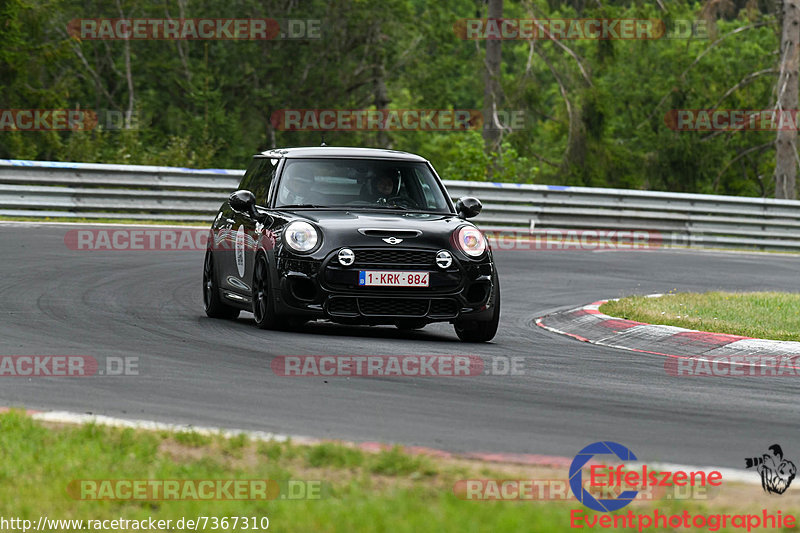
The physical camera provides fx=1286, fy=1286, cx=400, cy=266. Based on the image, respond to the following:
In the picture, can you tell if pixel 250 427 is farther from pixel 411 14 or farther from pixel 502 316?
pixel 411 14

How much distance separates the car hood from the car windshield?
400 mm

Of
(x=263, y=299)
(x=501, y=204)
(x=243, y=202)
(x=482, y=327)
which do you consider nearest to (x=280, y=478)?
(x=263, y=299)

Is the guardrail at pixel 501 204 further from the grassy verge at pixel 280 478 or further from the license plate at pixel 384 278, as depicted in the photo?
the grassy verge at pixel 280 478

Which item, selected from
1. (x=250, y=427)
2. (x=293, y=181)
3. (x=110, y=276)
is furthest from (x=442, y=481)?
(x=110, y=276)

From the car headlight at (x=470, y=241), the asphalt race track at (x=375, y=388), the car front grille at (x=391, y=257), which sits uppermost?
the car headlight at (x=470, y=241)

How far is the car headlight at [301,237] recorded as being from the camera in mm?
10219

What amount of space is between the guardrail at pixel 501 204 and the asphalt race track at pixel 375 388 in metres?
7.25

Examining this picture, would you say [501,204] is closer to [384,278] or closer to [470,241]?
[470,241]

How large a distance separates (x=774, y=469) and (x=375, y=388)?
9.04 ft

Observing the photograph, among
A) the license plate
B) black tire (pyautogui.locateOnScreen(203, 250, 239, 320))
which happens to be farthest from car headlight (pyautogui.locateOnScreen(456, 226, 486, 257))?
black tire (pyautogui.locateOnScreen(203, 250, 239, 320))

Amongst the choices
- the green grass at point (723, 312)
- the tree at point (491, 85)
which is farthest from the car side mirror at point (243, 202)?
the tree at point (491, 85)

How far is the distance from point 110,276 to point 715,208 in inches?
540

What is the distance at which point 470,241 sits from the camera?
10.6m

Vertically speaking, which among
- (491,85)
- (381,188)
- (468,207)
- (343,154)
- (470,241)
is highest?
(491,85)
